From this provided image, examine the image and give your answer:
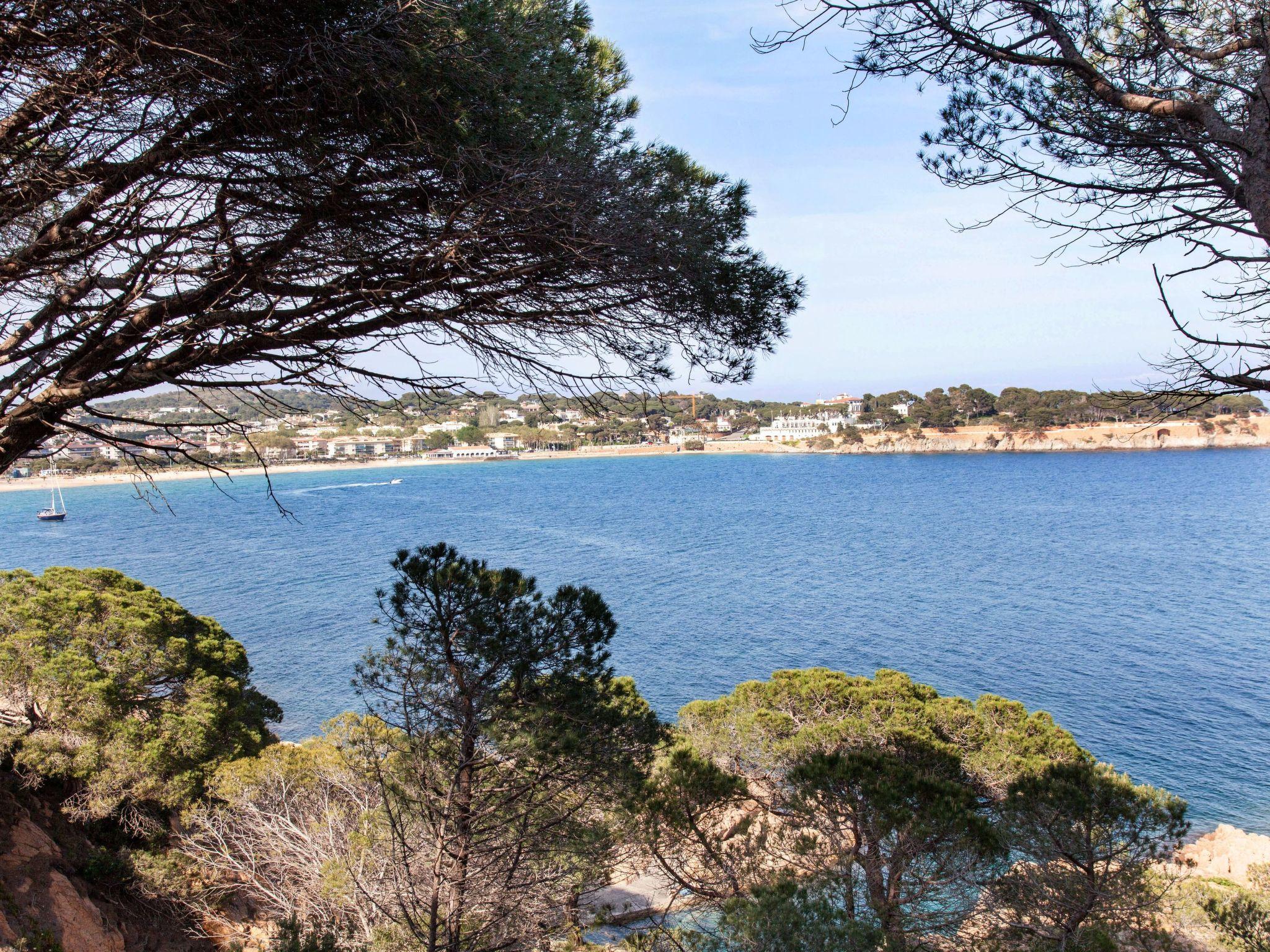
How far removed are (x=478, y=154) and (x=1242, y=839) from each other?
1230cm

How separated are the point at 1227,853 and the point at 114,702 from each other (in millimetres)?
12823

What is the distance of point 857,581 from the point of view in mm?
26031

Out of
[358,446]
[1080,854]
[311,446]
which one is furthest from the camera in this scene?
[358,446]

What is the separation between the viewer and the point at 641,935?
21.6 ft

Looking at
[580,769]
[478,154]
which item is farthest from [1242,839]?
[478,154]

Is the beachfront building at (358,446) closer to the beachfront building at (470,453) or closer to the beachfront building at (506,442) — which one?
the beachfront building at (470,453)

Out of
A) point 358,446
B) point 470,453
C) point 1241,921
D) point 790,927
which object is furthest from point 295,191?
point 470,453

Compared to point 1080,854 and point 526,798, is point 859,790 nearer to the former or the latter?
point 1080,854

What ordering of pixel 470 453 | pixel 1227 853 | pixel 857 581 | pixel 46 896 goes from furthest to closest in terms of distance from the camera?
1. pixel 470 453
2. pixel 857 581
3. pixel 1227 853
4. pixel 46 896

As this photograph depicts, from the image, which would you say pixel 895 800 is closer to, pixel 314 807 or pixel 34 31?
pixel 314 807

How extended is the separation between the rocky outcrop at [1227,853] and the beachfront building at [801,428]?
8381cm

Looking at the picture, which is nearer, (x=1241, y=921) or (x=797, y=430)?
(x=1241, y=921)

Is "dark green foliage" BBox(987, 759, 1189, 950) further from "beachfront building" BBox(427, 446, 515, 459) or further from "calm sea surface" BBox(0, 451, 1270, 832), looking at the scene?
"beachfront building" BBox(427, 446, 515, 459)

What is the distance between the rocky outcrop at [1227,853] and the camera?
8.96 meters
